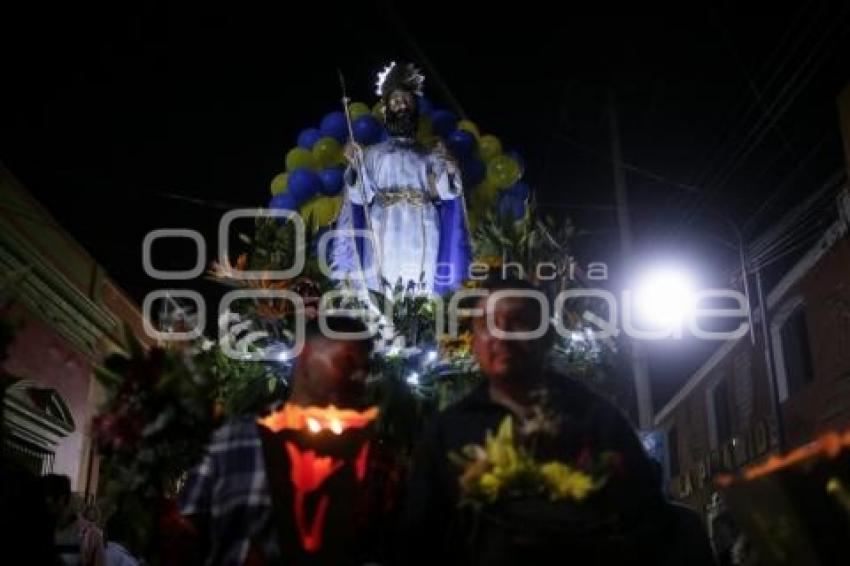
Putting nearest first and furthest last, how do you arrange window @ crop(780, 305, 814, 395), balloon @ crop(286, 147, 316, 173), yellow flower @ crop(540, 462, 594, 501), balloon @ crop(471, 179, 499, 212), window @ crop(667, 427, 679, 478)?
yellow flower @ crop(540, 462, 594, 501) < balloon @ crop(471, 179, 499, 212) < balloon @ crop(286, 147, 316, 173) < window @ crop(780, 305, 814, 395) < window @ crop(667, 427, 679, 478)

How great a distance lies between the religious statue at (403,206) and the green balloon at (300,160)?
0.88 meters

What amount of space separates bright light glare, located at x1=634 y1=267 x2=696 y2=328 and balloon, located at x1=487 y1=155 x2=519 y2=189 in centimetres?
410

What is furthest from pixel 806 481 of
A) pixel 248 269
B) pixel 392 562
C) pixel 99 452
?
pixel 248 269

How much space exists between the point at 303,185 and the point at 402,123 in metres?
1.18

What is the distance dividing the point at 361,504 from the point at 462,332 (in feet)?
8.77

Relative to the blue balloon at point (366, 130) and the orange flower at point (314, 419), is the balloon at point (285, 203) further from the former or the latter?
the orange flower at point (314, 419)

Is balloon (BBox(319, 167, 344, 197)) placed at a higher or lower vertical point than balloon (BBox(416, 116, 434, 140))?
lower

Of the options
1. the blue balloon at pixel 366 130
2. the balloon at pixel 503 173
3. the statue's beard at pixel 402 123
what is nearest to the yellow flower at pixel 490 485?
the statue's beard at pixel 402 123

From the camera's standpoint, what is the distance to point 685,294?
44.2 feet

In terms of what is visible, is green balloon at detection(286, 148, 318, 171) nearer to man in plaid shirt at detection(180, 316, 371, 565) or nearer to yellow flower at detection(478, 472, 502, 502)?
man in plaid shirt at detection(180, 316, 371, 565)

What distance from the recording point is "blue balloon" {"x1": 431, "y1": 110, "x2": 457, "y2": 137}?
9.97 meters

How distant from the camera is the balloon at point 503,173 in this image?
9.97m

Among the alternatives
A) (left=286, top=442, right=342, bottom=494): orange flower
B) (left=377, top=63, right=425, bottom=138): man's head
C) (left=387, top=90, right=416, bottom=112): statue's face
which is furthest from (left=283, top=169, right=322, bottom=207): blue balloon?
(left=286, top=442, right=342, bottom=494): orange flower

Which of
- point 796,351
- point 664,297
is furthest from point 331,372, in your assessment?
point 796,351
